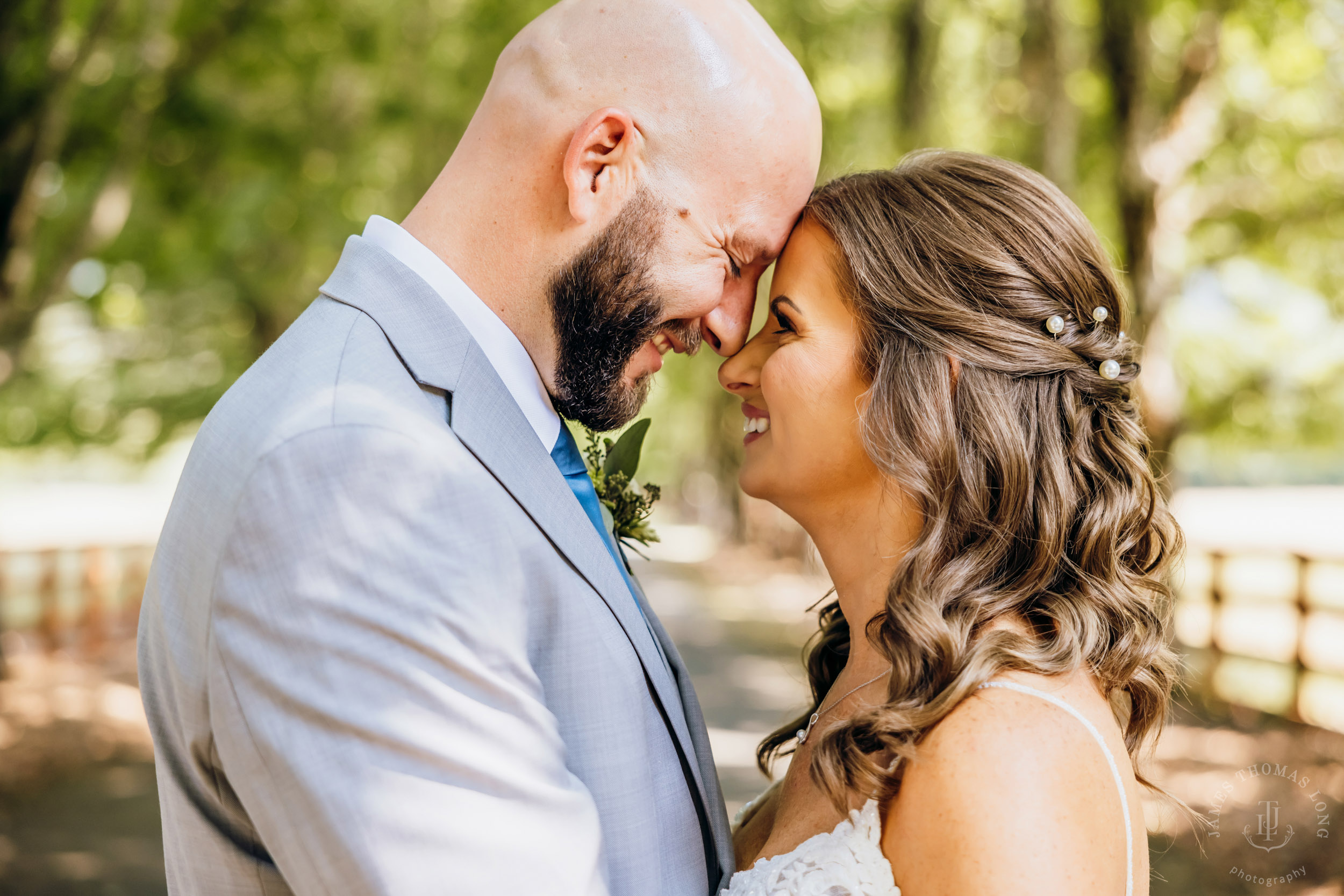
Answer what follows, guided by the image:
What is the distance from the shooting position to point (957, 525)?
7.77 ft

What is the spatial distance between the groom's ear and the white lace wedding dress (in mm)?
1268

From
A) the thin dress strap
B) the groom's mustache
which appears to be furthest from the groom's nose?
the thin dress strap

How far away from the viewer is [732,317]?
2.50 m

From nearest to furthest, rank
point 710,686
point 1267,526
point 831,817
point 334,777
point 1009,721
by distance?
point 334,777 < point 1009,721 < point 831,817 < point 710,686 < point 1267,526

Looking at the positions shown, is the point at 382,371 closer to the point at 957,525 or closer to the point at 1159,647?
the point at 957,525

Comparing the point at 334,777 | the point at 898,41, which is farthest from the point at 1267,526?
the point at 334,777

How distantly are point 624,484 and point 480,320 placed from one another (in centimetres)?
81

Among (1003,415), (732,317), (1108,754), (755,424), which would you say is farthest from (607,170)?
(1108,754)

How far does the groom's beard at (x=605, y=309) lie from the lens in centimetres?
217

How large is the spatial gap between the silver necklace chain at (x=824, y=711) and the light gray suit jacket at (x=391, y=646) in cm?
66

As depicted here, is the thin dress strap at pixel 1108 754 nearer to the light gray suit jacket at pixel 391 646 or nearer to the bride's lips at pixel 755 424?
the light gray suit jacket at pixel 391 646

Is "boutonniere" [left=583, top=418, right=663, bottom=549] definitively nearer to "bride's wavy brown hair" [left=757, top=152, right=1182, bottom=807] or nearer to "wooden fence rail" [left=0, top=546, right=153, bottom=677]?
"bride's wavy brown hair" [left=757, top=152, right=1182, bottom=807]

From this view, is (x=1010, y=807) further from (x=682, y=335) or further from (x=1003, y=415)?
(x=682, y=335)

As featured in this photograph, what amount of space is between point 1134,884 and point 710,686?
9318 mm
